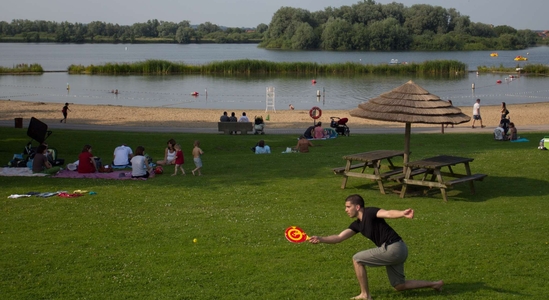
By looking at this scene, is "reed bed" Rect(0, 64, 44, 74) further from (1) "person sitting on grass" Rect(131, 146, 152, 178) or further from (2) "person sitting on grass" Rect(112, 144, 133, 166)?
(1) "person sitting on grass" Rect(131, 146, 152, 178)

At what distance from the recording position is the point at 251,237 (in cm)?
1097

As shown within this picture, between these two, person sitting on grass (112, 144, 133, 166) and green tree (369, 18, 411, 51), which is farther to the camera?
green tree (369, 18, 411, 51)

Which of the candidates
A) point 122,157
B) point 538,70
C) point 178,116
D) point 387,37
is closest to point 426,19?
point 387,37

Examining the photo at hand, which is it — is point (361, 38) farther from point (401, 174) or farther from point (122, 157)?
point (401, 174)

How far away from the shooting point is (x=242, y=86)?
238ft

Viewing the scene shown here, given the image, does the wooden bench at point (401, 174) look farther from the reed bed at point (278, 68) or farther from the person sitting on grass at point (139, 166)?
the reed bed at point (278, 68)

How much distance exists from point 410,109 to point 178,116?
29833mm

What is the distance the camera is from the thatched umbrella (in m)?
14.5

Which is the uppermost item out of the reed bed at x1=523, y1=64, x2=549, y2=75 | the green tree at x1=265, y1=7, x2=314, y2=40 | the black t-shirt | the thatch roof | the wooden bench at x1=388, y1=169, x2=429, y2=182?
the green tree at x1=265, y1=7, x2=314, y2=40

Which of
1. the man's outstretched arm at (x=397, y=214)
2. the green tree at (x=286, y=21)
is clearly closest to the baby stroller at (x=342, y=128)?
the man's outstretched arm at (x=397, y=214)

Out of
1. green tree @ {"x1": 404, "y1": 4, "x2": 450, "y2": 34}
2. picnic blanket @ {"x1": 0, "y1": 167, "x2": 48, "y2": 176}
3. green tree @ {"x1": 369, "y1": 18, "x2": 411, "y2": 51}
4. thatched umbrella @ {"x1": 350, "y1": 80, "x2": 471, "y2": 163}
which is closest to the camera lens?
thatched umbrella @ {"x1": 350, "y1": 80, "x2": 471, "y2": 163}

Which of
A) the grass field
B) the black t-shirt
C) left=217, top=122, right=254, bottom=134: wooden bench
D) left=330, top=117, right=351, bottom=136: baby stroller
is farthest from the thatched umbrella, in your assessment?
left=217, top=122, right=254, bottom=134: wooden bench

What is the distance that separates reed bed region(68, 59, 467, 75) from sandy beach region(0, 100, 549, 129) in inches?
1399

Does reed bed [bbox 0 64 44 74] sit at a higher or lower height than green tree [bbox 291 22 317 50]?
lower
